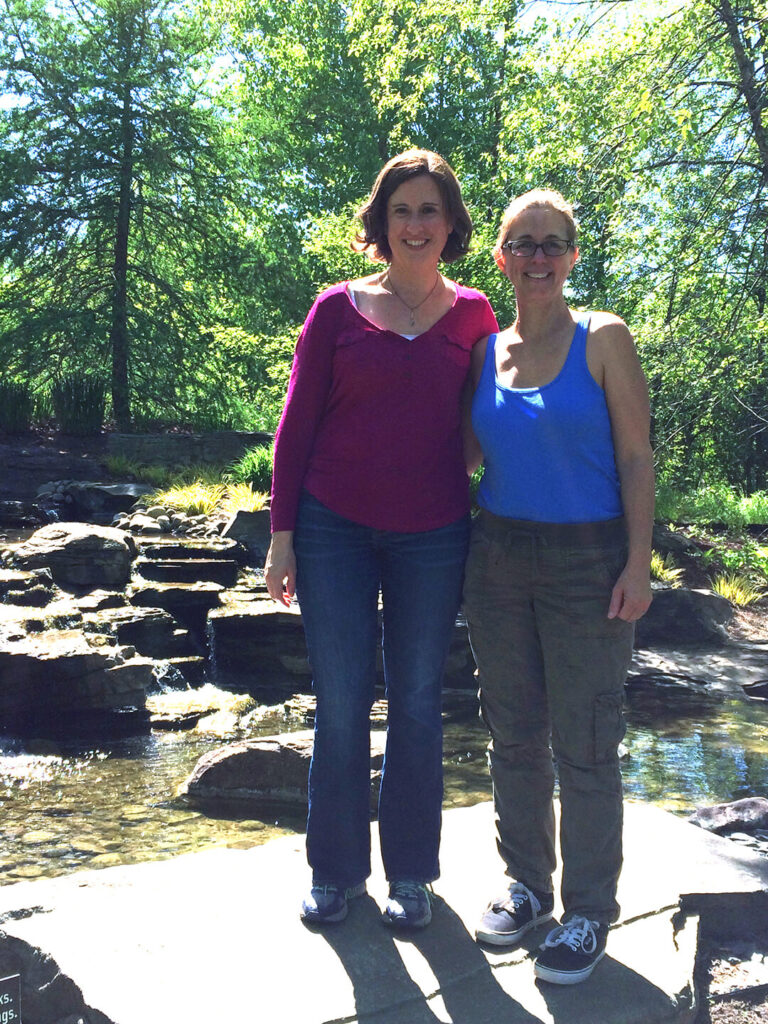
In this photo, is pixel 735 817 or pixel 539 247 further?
pixel 735 817

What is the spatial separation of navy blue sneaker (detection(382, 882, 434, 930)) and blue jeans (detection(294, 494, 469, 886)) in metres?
0.03

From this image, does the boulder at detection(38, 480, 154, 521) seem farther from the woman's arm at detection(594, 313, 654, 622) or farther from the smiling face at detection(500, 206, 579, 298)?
the woman's arm at detection(594, 313, 654, 622)

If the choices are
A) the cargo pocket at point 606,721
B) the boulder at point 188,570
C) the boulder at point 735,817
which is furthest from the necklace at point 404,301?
the boulder at point 188,570

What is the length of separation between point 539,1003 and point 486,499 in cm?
123

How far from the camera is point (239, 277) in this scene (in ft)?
60.6

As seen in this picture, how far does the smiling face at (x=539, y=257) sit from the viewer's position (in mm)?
2631

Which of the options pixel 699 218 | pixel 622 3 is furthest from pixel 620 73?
pixel 699 218

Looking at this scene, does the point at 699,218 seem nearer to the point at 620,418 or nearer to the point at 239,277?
the point at 620,418

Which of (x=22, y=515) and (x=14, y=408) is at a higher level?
(x=14, y=408)

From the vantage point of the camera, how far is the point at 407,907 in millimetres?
2793

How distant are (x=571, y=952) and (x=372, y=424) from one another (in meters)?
1.40

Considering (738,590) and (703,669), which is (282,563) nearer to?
(703,669)

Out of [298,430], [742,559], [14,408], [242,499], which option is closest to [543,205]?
[298,430]

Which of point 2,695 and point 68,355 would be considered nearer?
point 2,695
